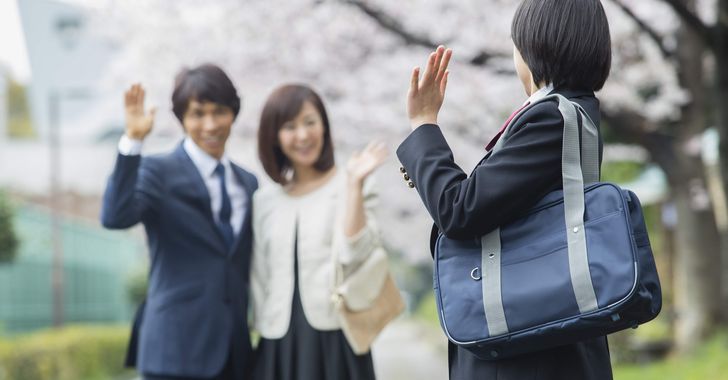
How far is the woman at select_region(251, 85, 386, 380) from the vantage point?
3.41 meters

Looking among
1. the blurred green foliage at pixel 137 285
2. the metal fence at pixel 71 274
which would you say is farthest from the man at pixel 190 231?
the blurred green foliage at pixel 137 285

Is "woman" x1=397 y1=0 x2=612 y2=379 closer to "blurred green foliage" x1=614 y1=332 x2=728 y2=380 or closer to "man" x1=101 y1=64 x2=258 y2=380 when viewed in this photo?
"man" x1=101 y1=64 x2=258 y2=380

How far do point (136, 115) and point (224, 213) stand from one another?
0.54m

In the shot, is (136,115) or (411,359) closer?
(136,115)

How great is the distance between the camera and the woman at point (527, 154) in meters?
2.04

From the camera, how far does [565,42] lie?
7.00ft

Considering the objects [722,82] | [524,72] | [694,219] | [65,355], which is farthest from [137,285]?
[524,72]

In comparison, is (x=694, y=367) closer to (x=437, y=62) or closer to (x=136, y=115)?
(x=136, y=115)

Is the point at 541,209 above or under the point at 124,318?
above

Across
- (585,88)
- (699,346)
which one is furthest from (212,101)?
(699,346)

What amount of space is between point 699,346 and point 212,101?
775 centimetres

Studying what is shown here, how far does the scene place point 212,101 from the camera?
11.8ft

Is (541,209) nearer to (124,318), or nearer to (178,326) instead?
(178,326)

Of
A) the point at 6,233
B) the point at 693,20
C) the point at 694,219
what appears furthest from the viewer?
the point at 694,219
